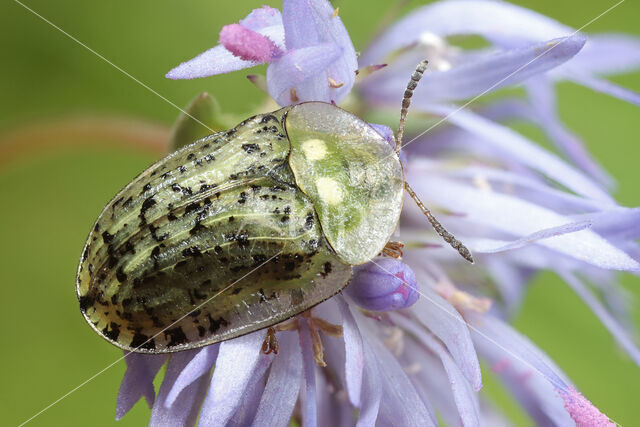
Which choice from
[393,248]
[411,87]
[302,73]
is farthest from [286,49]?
[393,248]

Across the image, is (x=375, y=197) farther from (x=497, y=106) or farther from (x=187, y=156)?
(x=497, y=106)

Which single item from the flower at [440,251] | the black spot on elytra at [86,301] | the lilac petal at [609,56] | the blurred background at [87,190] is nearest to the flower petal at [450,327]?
the flower at [440,251]

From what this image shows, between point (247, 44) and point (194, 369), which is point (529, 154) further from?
point (194, 369)

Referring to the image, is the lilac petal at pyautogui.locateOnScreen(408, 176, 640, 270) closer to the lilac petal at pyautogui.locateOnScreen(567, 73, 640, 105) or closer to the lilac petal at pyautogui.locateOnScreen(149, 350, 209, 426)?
the lilac petal at pyautogui.locateOnScreen(567, 73, 640, 105)

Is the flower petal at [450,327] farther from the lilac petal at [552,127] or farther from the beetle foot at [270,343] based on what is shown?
the lilac petal at [552,127]

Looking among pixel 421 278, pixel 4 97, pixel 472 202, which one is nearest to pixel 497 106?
pixel 472 202

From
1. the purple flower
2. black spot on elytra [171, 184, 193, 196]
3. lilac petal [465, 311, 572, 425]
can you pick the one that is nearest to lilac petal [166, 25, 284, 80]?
the purple flower
